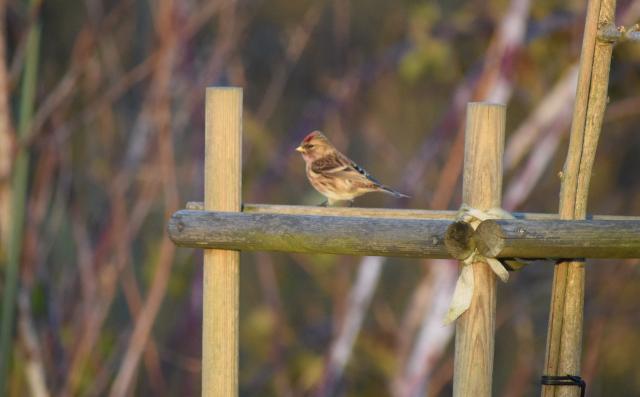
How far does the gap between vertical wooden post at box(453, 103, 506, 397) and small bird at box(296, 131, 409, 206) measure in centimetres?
176

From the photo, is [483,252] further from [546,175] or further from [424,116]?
[424,116]

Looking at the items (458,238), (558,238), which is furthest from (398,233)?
(558,238)

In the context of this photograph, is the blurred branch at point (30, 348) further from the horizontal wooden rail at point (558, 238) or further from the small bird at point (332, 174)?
the horizontal wooden rail at point (558, 238)

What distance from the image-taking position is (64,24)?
7969 mm

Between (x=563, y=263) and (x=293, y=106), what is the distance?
540 cm

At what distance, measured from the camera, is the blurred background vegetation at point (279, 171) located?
15.6 ft

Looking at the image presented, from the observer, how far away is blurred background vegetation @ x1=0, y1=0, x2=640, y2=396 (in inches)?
187

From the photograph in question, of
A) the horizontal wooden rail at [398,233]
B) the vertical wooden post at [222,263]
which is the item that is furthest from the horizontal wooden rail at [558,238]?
the vertical wooden post at [222,263]

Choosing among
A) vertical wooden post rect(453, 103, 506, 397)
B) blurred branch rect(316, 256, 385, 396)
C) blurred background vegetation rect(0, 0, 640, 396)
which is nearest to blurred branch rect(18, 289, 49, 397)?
blurred background vegetation rect(0, 0, 640, 396)

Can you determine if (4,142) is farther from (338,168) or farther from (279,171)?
(279,171)

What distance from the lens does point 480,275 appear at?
94.3 inches

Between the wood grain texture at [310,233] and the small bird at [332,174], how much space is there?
66.3 inches

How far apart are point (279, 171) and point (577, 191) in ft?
11.3

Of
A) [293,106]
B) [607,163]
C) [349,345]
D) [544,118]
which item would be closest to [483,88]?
[544,118]
